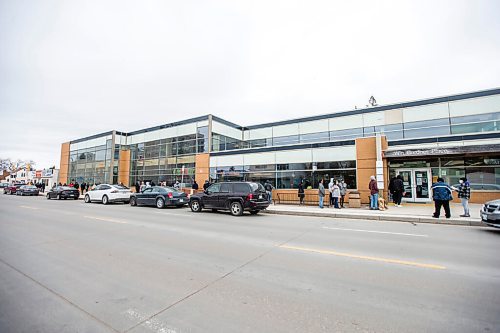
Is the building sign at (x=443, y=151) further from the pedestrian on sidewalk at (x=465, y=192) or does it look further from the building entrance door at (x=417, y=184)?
the pedestrian on sidewalk at (x=465, y=192)

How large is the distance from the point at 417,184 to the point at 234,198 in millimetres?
13372

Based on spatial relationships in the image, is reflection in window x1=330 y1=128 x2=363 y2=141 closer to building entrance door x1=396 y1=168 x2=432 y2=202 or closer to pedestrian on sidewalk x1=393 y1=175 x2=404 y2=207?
building entrance door x1=396 y1=168 x2=432 y2=202

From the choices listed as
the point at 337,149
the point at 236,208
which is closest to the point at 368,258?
the point at 236,208

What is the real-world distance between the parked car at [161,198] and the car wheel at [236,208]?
484 centimetres

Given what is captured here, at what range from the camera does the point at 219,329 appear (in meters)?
2.62

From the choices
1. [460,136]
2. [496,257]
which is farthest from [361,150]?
[496,257]

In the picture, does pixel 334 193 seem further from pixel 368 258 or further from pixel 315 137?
pixel 315 137

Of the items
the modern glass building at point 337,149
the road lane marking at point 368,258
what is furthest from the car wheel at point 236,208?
the modern glass building at point 337,149

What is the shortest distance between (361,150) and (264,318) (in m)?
16.2

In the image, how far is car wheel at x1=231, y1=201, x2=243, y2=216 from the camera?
39.9 feet

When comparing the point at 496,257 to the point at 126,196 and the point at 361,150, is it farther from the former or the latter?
the point at 126,196

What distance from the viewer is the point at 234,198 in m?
12.4

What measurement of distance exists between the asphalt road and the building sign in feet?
30.8

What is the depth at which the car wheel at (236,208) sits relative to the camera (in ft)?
39.9
